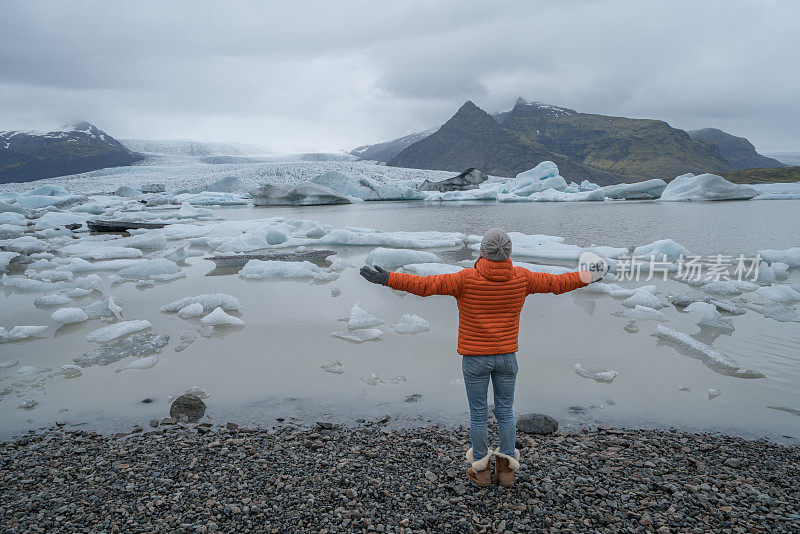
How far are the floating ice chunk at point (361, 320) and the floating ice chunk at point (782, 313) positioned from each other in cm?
499

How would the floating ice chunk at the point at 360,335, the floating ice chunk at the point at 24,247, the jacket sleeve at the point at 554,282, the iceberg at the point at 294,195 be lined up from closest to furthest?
the jacket sleeve at the point at 554,282 < the floating ice chunk at the point at 360,335 < the floating ice chunk at the point at 24,247 < the iceberg at the point at 294,195

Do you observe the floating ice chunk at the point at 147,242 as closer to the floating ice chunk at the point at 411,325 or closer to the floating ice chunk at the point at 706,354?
the floating ice chunk at the point at 411,325

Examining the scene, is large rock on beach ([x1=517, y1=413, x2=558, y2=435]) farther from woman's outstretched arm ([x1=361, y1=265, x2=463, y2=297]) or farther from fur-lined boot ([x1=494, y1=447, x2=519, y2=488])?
woman's outstretched arm ([x1=361, y1=265, x2=463, y2=297])

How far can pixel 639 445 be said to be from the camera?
2912 mm

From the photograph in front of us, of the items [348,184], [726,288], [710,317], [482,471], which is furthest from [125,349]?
[348,184]

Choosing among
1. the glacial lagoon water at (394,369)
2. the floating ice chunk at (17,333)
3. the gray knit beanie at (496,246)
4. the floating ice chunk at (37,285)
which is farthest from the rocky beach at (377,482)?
the floating ice chunk at (37,285)

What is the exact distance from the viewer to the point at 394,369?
4.31 metres

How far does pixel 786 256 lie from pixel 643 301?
5541 mm

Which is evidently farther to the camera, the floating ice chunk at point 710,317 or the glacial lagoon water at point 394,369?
the floating ice chunk at point 710,317

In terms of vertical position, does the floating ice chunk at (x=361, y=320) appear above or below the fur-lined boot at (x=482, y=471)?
below

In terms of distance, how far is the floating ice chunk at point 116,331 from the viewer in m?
5.20

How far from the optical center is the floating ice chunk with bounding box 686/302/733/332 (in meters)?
5.50

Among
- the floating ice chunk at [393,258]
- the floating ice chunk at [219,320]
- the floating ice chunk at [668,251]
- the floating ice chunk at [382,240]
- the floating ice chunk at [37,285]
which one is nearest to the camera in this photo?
the floating ice chunk at [219,320]

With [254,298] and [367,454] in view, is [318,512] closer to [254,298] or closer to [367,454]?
[367,454]
